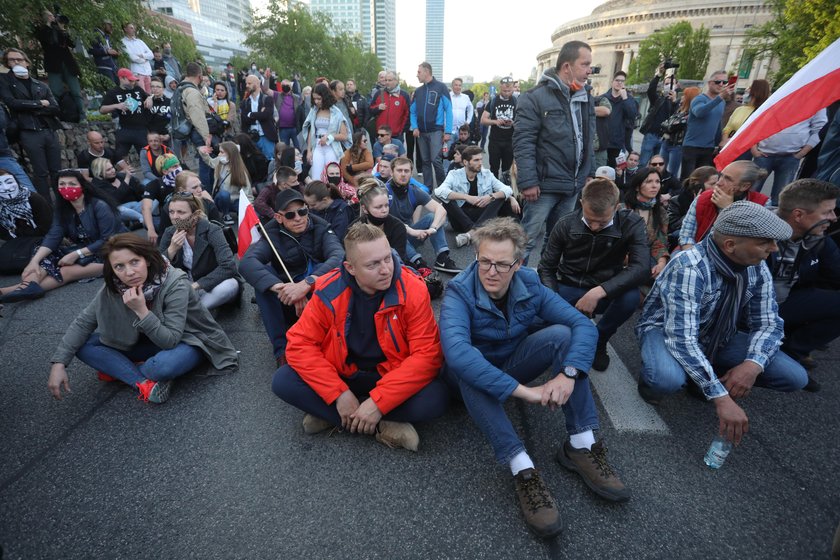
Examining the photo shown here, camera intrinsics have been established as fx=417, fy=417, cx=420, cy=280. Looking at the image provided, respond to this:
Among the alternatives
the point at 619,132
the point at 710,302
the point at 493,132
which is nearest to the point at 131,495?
the point at 710,302

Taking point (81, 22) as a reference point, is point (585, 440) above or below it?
below

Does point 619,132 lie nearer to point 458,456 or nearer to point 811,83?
point 811,83

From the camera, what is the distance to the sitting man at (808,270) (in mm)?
2834

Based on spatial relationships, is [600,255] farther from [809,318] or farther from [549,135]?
[809,318]

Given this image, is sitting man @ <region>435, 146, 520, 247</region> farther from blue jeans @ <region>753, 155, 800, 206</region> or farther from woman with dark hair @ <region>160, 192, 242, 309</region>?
blue jeans @ <region>753, 155, 800, 206</region>

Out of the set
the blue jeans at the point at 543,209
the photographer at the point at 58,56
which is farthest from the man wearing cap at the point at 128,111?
the blue jeans at the point at 543,209

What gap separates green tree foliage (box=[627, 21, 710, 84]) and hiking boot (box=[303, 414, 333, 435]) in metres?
51.9

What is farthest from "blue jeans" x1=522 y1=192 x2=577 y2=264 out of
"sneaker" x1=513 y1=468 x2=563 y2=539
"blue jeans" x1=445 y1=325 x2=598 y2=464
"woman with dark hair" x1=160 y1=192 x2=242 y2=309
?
"woman with dark hair" x1=160 y1=192 x2=242 y2=309

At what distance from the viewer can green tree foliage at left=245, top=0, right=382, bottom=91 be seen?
1346 inches

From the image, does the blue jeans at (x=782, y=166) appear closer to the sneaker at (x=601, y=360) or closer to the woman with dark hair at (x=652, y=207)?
the woman with dark hair at (x=652, y=207)

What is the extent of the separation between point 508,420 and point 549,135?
2868mm

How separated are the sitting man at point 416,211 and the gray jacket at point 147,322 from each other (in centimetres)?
269

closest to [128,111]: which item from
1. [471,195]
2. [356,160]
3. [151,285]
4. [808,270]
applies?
[356,160]

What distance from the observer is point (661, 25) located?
70.3 meters
